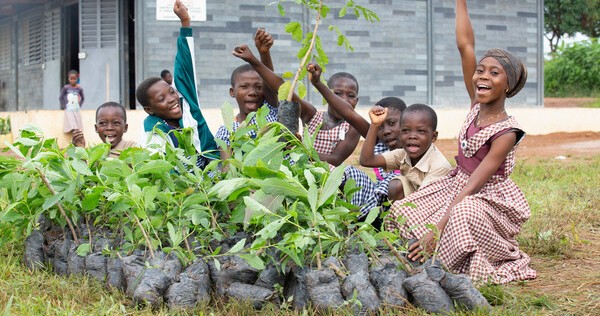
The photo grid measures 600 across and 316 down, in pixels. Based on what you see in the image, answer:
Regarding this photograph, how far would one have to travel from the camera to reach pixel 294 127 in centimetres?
388

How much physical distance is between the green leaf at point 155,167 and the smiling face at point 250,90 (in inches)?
52.3

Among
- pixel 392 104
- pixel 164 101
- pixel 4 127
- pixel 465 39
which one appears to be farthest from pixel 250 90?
pixel 4 127

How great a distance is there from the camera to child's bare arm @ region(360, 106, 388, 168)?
394 centimetres

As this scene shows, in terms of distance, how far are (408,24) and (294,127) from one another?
10.8 metres

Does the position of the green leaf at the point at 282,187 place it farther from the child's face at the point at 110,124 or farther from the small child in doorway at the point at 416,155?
the child's face at the point at 110,124

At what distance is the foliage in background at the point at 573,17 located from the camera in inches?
1212

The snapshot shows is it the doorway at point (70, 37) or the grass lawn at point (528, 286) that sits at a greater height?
the doorway at point (70, 37)

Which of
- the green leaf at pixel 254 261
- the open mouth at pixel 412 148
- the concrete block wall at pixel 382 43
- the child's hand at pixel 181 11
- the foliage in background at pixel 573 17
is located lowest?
the green leaf at pixel 254 261

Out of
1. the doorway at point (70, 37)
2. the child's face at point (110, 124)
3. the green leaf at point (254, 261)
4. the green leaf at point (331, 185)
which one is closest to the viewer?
the green leaf at point (254, 261)

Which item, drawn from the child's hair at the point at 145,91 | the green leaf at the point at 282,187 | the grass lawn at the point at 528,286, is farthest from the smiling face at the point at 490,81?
the child's hair at the point at 145,91

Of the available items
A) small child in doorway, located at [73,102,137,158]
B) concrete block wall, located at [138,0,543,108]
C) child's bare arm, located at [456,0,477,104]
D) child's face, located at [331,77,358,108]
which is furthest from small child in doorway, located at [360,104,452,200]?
concrete block wall, located at [138,0,543,108]

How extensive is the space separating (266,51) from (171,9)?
9.14 metres

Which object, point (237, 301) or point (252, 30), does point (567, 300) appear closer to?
point (237, 301)

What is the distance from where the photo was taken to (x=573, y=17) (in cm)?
3191
